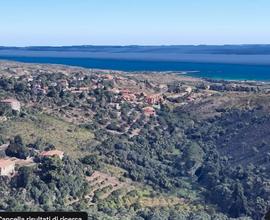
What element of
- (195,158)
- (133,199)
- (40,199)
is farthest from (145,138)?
(40,199)

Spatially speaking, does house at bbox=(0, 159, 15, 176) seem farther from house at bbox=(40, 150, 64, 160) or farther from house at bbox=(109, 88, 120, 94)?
house at bbox=(109, 88, 120, 94)

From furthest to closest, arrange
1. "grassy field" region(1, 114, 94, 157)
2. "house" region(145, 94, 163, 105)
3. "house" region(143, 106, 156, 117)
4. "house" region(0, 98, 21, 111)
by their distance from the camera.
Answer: "house" region(145, 94, 163, 105), "house" region(143, 106, 156, 117), "house" region(0, 98, 21, 111), "grassy field" region(1, 114, 94, 157)

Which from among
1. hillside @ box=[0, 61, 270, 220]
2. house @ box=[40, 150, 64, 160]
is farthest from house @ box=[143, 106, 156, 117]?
house @ box=[40, 150, 64, 160]

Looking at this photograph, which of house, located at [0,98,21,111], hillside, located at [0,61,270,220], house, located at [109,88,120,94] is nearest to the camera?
hillside, located at [0,61,270,220]

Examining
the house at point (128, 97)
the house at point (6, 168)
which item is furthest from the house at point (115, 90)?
the house at point (6, 168)

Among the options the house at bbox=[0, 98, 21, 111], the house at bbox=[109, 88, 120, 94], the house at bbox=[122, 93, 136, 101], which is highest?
the house at bbox=[0, 98, 21, 111]

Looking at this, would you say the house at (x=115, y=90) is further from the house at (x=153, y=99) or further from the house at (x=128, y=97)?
the house at (x=153, y=99)
